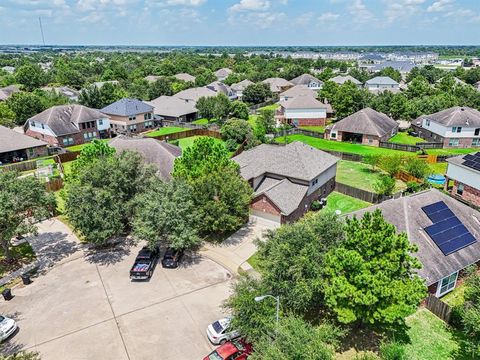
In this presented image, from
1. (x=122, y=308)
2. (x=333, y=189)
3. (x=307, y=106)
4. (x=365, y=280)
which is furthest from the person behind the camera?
(x=307, y=106)

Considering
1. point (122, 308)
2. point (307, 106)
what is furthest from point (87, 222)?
point (307, 106)

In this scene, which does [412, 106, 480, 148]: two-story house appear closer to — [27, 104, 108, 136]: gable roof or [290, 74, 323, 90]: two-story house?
[27, 104, 108, 136]: gable roof

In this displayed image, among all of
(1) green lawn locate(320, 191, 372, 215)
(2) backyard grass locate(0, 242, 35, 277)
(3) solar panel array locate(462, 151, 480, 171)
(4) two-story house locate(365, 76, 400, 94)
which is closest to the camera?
(2) backyard grass locate(0, 242, 35, 277)

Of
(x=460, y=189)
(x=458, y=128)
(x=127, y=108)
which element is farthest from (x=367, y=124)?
(x=127, y=108)

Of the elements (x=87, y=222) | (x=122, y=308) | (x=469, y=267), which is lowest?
(x=122, y=308)

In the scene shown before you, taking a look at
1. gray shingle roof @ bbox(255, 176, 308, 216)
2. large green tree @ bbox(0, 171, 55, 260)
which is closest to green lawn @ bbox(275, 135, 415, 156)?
gray shingle roof @ bbox(255, 176, 308, 216)

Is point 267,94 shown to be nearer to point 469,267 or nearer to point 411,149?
point 411,149

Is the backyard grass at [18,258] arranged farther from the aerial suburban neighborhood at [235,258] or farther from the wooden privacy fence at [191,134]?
the wooden privacy fence at [191,134]
